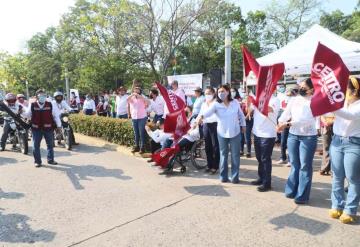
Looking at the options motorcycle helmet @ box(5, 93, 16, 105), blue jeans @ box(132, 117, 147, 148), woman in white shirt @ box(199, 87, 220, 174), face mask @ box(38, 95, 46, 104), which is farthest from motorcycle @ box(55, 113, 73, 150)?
woman in white shirt @ box(199, 87, 220, 174)

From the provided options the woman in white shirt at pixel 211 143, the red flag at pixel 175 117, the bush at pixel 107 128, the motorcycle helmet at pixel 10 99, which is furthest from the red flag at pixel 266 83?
the motorcycle helmet at pixel 10 99

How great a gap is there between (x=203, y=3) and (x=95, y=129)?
12421 millimetres

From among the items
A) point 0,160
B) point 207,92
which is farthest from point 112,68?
point 207,92

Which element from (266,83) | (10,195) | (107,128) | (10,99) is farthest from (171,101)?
(10,99)

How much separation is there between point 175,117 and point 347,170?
11.6 feet

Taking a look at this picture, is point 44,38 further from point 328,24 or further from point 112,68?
point 328,24

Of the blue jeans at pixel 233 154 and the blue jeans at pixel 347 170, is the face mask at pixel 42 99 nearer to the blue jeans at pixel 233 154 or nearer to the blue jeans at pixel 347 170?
the blue jeans at pixel 233 154

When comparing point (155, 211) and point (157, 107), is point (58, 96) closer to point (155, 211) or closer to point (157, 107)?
point (157, 107)

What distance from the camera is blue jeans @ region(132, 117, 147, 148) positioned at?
337 inches

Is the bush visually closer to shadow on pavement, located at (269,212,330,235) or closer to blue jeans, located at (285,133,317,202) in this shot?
blue jeans, located at (285,133,317,202)

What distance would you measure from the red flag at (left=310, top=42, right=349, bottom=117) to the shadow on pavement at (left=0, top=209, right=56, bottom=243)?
3.65 meters

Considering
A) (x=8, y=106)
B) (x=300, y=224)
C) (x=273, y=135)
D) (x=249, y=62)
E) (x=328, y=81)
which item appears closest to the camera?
(x=328, y=81)

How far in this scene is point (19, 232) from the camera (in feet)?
14.3

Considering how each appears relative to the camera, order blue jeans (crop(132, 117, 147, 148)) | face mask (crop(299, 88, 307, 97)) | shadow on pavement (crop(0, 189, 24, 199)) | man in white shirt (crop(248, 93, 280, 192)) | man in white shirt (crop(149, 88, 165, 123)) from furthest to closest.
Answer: man in white shirt (crop(149, 88, 165, 123)), blue jeans (crop(132, 117, 147, 148)), shadow on pavement (crop(0, 189, 24, 199)), man in white shirt (crop(248, 93, 280, 192)), face mask (crop(299, 88, 307, 97))
